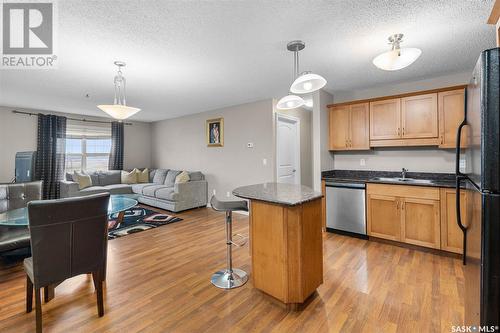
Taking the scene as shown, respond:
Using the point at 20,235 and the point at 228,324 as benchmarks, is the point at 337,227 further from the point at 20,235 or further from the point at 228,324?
the point at 20,235

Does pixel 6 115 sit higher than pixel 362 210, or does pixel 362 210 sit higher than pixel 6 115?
pixel 6 115

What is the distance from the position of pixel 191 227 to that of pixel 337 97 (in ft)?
11.5

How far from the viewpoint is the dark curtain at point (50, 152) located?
17.6 ft

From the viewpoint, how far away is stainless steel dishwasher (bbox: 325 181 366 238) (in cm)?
339

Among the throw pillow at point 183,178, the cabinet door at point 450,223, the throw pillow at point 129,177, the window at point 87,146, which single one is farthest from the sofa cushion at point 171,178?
the cabinet door at point 450,223

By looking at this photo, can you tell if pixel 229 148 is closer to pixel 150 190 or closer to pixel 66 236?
pixel 150 190

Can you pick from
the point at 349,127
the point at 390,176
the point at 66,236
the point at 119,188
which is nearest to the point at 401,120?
the point at 349,127

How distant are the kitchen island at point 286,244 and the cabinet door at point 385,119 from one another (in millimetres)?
2143

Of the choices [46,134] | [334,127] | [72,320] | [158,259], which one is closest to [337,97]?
[334,127]

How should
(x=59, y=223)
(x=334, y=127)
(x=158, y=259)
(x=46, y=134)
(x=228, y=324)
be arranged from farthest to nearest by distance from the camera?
(x=46, y=134) < (x=334, y=127) < (x=158, y=259) < (x=228, y=324) < (x=59, y=223)

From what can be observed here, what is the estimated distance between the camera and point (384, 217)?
3.21 meters

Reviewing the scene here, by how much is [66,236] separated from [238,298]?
4.76ft

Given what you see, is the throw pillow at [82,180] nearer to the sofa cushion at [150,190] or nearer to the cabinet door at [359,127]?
the sofa cushion at [150,190]

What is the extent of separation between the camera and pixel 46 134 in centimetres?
546
